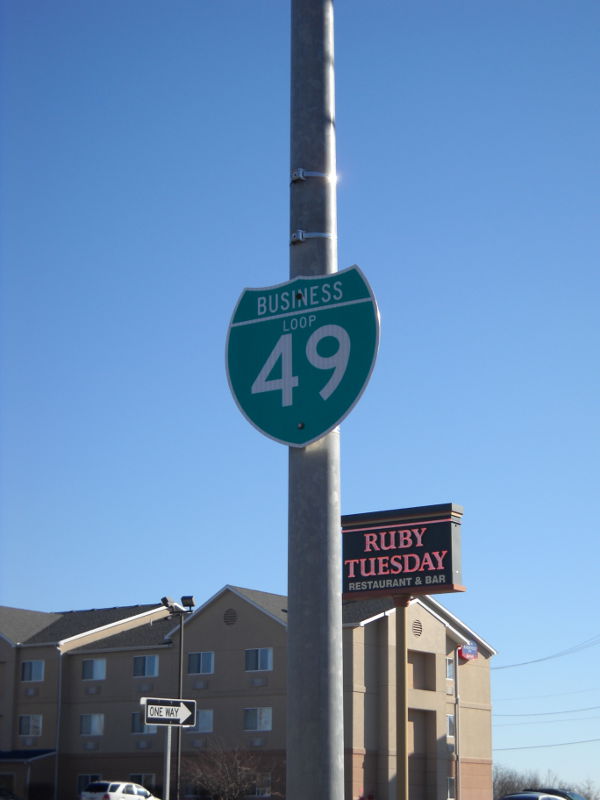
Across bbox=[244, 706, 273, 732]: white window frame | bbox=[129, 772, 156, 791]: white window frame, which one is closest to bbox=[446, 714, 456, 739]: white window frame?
bbox=[244, 706, 273, 732]: white window frame

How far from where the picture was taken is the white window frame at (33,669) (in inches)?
2452

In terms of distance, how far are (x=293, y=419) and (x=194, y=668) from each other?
54.5 m

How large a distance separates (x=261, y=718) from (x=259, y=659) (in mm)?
2718

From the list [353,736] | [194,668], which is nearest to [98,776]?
[194,668]

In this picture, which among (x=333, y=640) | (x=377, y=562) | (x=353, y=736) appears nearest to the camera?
(x=333, y=640)

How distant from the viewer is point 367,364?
4.57 metres

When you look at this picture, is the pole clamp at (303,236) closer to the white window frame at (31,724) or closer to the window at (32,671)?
the white window frame at (31,724)

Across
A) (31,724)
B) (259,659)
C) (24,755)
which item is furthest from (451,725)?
(31,724)

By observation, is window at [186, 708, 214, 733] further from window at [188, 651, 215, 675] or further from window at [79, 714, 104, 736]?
window at [79, 714, 104, 736]

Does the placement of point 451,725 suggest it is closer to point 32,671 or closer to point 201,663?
point 201,663

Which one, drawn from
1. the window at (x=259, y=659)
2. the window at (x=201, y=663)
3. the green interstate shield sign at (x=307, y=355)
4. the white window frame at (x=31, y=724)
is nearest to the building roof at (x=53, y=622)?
the white window frame at (x=31, y=724)

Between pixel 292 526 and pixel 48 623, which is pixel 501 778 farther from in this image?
pixel 292 526

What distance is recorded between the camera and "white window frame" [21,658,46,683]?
6228 cm

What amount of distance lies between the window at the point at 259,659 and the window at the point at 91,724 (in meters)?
9.62
